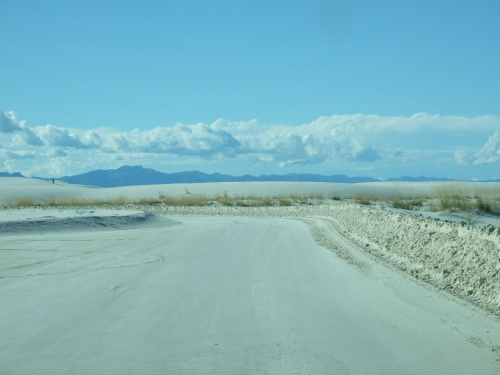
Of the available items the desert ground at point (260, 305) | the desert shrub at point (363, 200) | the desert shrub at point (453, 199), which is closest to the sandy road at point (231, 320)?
the desert ground at point (260, 305)

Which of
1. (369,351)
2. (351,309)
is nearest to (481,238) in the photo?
(351,309)

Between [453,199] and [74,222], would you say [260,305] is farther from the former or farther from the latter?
[453,199]

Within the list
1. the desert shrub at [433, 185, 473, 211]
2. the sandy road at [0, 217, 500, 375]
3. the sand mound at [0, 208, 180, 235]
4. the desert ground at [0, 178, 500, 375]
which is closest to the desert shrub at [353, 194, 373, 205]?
the desert shrub at [433, 185, 473, 211]

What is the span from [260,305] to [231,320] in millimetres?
989

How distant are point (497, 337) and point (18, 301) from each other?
6.35 m

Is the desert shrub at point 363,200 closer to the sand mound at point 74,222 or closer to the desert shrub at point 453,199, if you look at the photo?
the desert shrub at point 453,199

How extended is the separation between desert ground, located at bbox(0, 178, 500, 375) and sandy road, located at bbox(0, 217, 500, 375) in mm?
25

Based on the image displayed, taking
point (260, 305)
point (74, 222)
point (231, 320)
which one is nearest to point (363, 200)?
point (74, 222)

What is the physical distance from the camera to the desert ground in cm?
586

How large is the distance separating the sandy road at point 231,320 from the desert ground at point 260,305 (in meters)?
0.02

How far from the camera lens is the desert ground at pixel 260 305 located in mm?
5863

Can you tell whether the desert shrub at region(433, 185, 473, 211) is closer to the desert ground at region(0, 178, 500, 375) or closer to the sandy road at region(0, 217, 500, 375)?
the desert ground at region(0, 178, 500, 375)

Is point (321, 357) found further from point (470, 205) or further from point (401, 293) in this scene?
point (470, 205)

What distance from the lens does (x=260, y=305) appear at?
8328 mm
